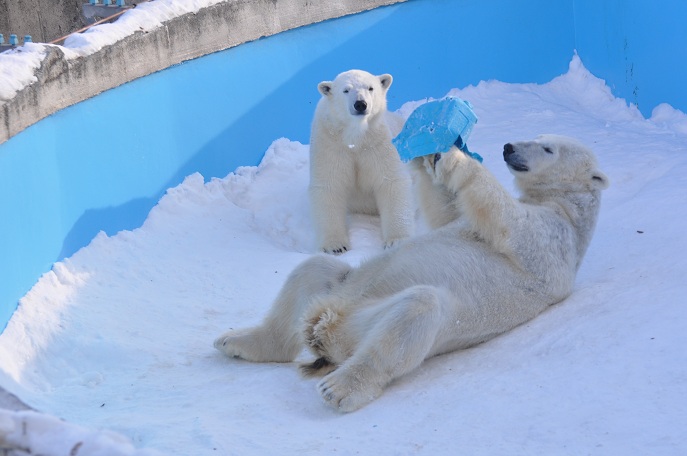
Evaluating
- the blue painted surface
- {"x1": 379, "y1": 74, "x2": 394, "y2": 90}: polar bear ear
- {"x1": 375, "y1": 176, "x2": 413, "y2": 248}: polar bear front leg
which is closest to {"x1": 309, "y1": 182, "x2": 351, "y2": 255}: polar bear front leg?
{"x1": 375, "y1": 176, "x2": 413, "y2": 248}: polar bear front leg

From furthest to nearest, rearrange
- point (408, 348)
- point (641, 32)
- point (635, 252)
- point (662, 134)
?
point (641, 32) < point (662, 134) < point (635, 252) < point (408, 348)

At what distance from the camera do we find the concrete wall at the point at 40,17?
8.95 m

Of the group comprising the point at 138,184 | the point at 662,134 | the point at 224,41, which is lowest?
the point at 662,134

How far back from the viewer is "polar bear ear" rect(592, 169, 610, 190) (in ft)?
14.3

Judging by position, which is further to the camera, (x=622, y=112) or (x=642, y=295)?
(x=622, y=112)

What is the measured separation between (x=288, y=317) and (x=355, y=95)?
8.31ft

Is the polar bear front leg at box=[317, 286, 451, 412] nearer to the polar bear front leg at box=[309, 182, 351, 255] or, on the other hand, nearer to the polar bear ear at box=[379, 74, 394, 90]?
the polar bear front leg at box=[309, 182, 351, 255]

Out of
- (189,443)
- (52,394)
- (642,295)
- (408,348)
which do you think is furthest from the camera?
(642,295)

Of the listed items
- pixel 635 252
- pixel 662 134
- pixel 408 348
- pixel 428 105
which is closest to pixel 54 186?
pixel 428 105

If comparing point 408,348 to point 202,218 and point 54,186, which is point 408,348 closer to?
point 54,186

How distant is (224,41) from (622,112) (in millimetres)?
3511

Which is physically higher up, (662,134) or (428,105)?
(428,105)

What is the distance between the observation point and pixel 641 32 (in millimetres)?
8188

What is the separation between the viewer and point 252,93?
24.1ft
